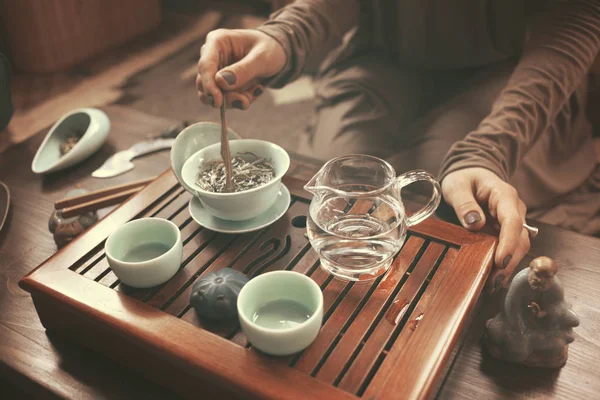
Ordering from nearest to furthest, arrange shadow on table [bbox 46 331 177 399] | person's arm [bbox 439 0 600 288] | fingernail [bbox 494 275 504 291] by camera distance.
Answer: shadow on table [bbox 46 331 177 399]
fingernail [bbox 494 275 504 291]
person's arm [bbox 439 0 600 288]

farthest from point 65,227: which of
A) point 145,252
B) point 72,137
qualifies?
point 72,137

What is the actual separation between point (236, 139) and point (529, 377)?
2.09ft

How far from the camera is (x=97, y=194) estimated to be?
1.19 m

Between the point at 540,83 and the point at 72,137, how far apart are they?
104 centimetres

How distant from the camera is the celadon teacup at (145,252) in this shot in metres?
0.86

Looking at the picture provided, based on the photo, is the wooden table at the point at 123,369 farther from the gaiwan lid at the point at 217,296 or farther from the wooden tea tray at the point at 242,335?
the gaiwan lid at the point at 217,296

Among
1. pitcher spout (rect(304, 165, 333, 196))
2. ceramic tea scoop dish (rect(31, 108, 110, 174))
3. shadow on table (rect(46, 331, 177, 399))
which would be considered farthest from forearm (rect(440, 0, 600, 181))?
ceramic tea scoop dish (rect(31, 108, 110, 174))

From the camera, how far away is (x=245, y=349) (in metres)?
0.78

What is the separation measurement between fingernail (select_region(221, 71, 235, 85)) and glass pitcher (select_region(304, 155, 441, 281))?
0.90ft

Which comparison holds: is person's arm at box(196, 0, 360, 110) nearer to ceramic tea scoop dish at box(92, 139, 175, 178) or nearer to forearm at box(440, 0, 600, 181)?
ceramic tea scoop dish at box(92, 139, 175, 178)

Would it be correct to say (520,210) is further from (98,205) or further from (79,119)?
(79,119)

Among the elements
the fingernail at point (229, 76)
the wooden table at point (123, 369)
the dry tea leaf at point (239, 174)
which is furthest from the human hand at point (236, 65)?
the wooden table at point (123, 369)

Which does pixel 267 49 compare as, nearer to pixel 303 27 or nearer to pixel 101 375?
pixel 303 27

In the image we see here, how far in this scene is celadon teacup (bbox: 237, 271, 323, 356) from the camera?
0.74m
